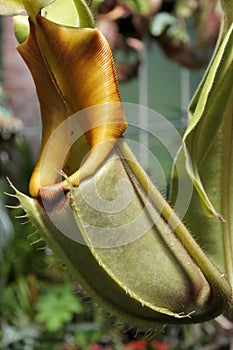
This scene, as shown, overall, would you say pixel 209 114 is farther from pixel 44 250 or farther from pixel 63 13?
Result: pixel 44 250

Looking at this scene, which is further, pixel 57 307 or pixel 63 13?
pixel 57 307

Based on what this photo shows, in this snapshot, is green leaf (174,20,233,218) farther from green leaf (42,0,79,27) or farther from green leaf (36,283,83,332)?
green leaf (36,283,83,332)

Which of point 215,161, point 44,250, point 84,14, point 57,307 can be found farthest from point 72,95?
point 57,307

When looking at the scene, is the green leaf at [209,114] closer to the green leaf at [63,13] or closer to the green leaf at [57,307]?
the green leaf at [63,13]

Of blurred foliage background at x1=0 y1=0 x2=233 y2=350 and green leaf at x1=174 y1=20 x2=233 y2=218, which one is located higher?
green leaf at x1=174 y1=20 x2=233 y2=218

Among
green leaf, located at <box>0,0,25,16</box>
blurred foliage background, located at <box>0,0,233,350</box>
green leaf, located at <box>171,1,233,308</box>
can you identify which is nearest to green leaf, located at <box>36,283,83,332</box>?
blurred foliage background, located at <box>0,0,233,350</box>

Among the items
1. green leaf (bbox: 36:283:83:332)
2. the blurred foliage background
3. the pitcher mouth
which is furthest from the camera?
green leaf (bbox: 36:283:83:332)

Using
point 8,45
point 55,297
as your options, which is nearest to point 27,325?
point 55,297

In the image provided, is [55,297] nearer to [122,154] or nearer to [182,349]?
[182,349]

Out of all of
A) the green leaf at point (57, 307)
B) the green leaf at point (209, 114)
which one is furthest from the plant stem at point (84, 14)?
the green leaf at point (57, 307)
